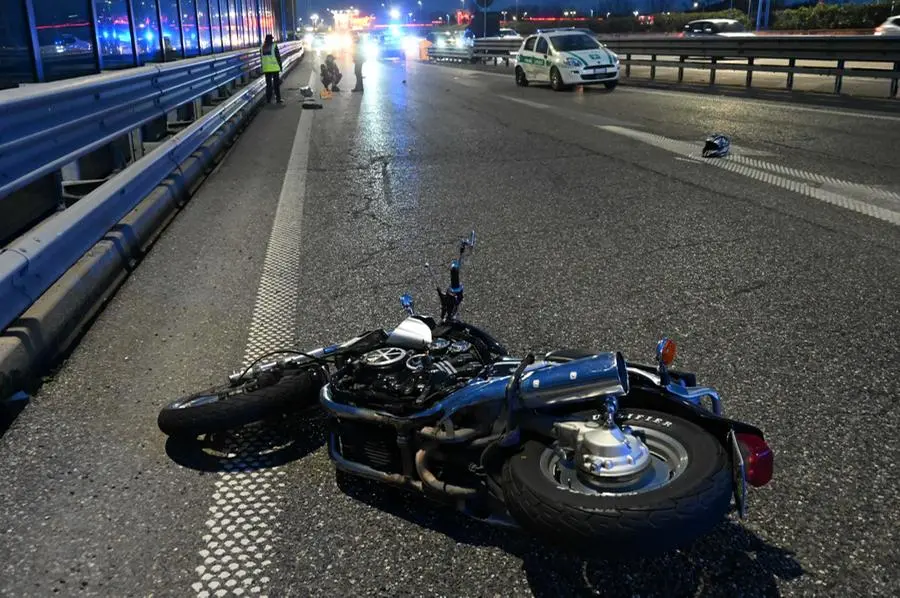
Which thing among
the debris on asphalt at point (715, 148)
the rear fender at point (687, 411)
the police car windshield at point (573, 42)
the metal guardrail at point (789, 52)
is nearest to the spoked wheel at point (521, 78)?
the police car windshield at point (573, 42)

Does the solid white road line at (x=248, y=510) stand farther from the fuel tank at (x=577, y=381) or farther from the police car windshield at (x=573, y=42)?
the police car windshield at (x=573, y=42)

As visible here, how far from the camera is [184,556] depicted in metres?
2.45

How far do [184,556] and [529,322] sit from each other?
2231 mm

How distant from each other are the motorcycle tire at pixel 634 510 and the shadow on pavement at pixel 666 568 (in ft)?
0.73

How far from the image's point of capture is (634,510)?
2.02m

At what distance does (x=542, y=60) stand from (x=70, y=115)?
65.4ft

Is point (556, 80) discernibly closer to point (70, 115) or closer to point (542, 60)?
point (542, 60)

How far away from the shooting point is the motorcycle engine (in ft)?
8.88

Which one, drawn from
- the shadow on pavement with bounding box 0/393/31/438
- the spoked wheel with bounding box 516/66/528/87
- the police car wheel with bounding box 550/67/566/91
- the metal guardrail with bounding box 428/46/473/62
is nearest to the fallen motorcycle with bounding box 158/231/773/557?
the shadow on pavement with bounding box 0/393/31/438

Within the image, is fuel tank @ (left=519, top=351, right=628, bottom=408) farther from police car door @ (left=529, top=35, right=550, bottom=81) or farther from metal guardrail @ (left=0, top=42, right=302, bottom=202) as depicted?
police car door @ (left=529, top=35, right=550, bottom=81)

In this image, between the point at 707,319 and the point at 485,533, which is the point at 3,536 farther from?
the point at 707,319

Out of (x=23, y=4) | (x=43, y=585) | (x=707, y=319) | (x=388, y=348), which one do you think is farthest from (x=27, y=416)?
(x=23, y=4)

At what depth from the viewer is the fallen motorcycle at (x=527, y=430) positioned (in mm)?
2061

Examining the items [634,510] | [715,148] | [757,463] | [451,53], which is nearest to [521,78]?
[715,148]
